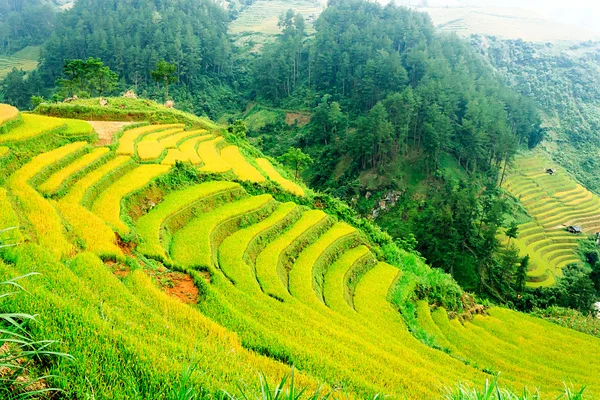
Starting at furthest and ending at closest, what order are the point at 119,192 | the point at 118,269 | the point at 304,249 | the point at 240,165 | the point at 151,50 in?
the point at 151,50, the point at 240,165, the point at 304,249, the point at 119,192, the point at 118,269

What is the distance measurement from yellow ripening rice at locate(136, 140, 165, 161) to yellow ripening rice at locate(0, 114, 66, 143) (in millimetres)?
3071

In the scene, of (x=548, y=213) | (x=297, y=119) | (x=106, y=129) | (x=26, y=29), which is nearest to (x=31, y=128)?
(x=106, y=129)

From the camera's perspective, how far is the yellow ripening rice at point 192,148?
17.8 meters

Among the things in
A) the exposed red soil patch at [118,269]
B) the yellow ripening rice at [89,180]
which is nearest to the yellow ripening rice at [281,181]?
the yellow ripening rice at [89,180]

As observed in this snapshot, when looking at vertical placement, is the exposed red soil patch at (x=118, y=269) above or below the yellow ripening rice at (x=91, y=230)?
below

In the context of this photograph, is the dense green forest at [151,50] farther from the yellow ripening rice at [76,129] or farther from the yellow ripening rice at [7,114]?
the yellow ripening rice at [7,114]

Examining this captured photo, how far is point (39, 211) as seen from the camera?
8.91 meters

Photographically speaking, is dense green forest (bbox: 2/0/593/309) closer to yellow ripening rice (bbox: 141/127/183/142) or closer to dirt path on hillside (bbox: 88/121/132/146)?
yellow ripening rice (bbox: 141/127/183/142)

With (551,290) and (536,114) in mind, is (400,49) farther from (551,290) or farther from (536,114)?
(551,290)

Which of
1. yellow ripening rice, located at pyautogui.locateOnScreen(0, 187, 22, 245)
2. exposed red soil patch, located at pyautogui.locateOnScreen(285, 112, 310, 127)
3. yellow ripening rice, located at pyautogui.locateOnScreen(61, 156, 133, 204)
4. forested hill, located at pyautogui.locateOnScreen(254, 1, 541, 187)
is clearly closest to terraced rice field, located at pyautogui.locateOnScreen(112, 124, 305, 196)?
yellow ripening rice, located at pyautogui.locateOnScreen(61, 156, 133, 204)

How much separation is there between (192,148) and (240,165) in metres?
2.56

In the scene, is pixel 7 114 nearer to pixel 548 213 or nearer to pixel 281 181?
pixel 281 181

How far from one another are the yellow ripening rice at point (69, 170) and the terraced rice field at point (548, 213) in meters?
29.5

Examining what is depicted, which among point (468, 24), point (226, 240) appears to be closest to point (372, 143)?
point (226, 240)
